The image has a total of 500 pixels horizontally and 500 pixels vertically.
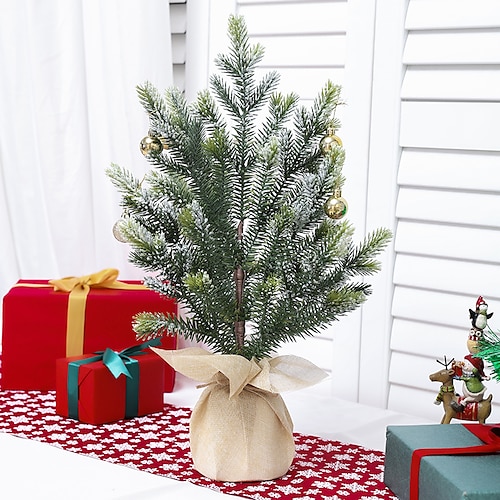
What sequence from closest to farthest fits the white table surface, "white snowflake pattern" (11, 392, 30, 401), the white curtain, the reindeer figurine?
the white table surface → the reindeer figurine → "white snowflake pattern" (11, 392, 30, 401) → the white curtain

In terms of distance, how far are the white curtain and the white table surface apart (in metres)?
0.58

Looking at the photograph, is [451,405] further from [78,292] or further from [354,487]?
[78,292]

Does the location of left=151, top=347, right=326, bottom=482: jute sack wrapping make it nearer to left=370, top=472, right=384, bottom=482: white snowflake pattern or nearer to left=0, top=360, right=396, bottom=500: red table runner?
left=0, top=360, right=396, bottom=500: red table runner

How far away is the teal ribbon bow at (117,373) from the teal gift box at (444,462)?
50 cm

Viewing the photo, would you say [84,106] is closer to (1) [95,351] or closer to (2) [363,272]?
(1) [95,351]

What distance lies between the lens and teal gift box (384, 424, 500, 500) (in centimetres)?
110

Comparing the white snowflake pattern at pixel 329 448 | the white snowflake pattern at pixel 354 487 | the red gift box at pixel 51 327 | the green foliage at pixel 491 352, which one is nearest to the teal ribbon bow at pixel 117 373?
the red gift box at pixel 51 327

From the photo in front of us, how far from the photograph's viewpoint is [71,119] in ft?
6.56

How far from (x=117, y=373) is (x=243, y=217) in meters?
0.40

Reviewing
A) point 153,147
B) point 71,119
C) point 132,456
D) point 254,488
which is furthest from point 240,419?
point 71,119

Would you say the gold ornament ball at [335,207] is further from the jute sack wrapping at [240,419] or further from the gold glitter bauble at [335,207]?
the jute sack wrapping at [240,419]

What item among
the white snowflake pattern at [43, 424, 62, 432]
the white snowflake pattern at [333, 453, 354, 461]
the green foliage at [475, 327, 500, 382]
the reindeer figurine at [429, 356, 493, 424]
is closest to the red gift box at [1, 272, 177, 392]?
the white snowflake pattern at [43, 424, 62, 432]

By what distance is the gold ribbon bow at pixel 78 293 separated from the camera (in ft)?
5.71

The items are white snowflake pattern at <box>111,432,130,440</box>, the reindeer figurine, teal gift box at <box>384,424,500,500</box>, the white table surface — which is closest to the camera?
teal gift box at <box>384,424,500,500</box>
